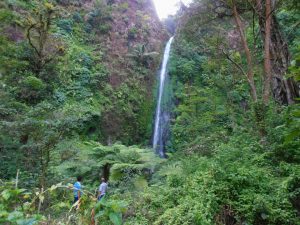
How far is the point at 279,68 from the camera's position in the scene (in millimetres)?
9680

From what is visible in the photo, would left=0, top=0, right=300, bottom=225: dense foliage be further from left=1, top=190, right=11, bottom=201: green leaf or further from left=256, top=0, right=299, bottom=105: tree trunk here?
left=256, top=0, right=299, bottom=105: tree trunk

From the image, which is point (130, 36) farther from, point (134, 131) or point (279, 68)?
point (279, 68)

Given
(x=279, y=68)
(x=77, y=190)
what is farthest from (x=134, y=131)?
(x=77, y=190)

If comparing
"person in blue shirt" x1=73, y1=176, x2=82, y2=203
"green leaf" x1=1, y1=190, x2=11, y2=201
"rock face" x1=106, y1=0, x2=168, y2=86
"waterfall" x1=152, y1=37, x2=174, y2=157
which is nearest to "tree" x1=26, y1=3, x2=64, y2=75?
"rock face" x1=106, y1=0, x2=168, y2=86

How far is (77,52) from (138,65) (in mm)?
4118

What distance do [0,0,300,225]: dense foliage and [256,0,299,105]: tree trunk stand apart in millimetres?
363

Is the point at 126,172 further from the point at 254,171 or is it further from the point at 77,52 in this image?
the point at 77,52

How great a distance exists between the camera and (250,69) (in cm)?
815

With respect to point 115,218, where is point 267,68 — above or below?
above

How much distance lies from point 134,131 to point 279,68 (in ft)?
28.7

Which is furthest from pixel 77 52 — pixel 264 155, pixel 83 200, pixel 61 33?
pixel 83 200

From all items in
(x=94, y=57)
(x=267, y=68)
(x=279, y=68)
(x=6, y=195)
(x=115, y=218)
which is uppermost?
(x=94, y=57)

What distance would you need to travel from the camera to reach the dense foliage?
4.04m

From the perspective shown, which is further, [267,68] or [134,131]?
[134,131]
